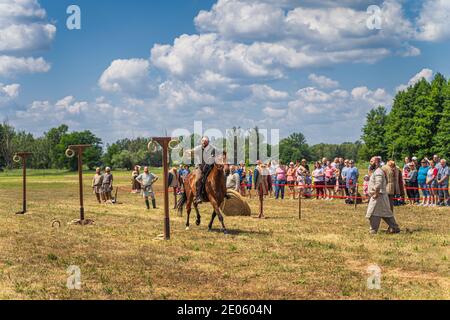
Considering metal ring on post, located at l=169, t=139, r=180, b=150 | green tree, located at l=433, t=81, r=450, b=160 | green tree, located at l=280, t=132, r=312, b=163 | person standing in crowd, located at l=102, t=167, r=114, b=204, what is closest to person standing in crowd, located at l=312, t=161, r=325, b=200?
person standing in crowd, located at l=102, t=167, r=114, b=204

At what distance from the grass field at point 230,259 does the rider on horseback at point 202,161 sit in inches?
50.4

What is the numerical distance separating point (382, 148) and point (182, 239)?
84.9 metres

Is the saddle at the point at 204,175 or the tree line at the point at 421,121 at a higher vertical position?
the tree line at the point at 421,121

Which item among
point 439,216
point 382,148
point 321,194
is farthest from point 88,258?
point 382,148

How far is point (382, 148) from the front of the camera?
314 ft

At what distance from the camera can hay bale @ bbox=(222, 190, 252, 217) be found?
2081cm

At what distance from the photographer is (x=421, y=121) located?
78.4 m

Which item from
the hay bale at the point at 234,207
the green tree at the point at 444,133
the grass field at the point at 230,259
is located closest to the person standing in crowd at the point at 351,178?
the grass field at the point at 230,259

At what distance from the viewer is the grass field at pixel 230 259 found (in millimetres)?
9539

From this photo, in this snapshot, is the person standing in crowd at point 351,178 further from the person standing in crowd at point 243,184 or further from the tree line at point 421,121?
the tree line at point 421,121

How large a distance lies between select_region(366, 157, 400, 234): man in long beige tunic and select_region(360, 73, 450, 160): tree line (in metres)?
60.6
